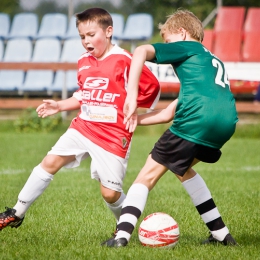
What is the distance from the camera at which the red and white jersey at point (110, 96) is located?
14.2 ft

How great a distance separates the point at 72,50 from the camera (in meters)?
Answer: 15.7

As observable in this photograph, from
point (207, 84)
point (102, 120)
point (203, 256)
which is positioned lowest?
point (203, 256)

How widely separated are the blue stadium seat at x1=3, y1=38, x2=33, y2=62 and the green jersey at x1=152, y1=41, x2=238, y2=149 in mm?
12608

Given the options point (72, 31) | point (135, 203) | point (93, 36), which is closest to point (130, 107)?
point (135, 203)

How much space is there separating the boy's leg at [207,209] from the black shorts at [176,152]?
33 centimetres

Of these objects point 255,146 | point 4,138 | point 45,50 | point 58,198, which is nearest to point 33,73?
point 45,50

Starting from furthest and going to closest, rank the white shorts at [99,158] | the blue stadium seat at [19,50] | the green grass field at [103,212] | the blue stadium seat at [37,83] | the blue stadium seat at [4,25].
Result: the blue stadium seat at [4,25] < the blue stadium seat at [19,50] < the blue stadium seat at [37,83] < the white shorts at [99,158] < the green grass field at [103,212]

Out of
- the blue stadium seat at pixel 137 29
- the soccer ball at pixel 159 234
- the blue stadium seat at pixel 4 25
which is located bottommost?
the blue stadium seat at pixel 4 25

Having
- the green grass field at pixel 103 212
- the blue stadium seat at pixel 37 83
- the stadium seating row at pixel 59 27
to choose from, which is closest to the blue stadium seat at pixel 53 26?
the stadium seating row at pixel 59 27

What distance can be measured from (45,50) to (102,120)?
11.9 metres

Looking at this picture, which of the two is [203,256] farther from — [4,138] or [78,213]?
[4,138]

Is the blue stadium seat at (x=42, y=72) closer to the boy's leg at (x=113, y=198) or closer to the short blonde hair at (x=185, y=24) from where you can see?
the boy's leg at (x=113, y=198)

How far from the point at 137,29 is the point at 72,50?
5.47 ft

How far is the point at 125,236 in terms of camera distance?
3.84m
